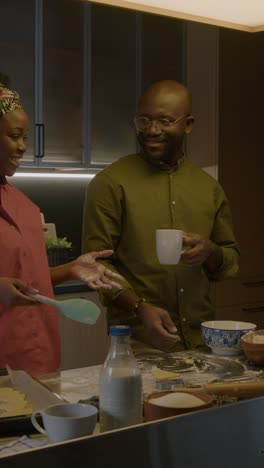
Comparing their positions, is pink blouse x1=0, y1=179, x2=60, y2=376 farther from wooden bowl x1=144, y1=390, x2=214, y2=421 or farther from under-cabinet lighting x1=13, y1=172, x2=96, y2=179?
under-cabinet lighting x1=13, y1=172, x2=96, y2=179

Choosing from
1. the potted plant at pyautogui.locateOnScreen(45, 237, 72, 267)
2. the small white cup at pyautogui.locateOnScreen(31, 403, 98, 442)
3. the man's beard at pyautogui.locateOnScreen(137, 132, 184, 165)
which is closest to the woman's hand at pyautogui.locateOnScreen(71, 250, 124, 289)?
the man's beard at pyautogui.locateOnScreen(137, 132, 184, 165)

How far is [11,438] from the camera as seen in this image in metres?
1.01

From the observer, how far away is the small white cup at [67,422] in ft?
2.87

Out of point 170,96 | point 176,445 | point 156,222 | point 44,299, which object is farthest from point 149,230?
point 176,445

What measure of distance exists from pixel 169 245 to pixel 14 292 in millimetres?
457

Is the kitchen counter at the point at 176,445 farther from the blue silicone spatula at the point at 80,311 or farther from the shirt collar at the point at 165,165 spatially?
the shirt collar at the point at 165,165

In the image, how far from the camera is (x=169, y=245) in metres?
1.61

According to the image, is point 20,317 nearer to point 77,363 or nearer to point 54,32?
point 77,363

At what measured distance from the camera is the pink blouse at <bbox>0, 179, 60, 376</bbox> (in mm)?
1596

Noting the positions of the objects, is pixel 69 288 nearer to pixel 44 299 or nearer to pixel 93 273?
pixel 93 273

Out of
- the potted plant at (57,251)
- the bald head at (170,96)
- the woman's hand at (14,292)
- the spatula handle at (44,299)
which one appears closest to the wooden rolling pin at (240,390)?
the spatula handle at (44,299)

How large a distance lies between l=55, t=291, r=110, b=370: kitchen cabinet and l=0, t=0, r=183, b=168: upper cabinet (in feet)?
2.57

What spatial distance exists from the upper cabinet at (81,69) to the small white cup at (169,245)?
1.59 meters

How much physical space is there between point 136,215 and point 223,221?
0.31 m
